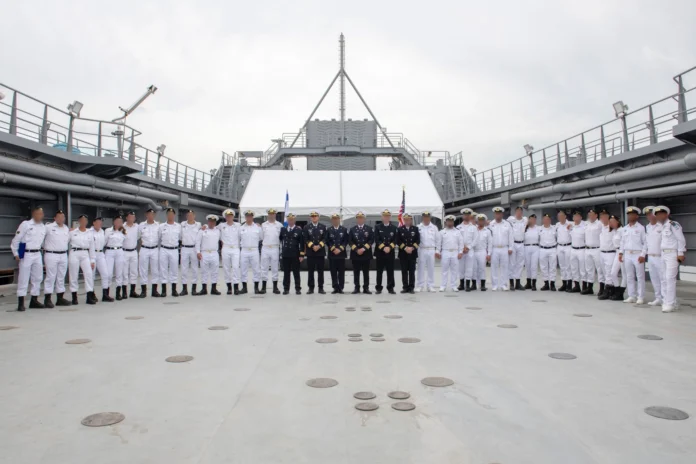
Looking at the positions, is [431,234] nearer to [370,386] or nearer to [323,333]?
[323,333]

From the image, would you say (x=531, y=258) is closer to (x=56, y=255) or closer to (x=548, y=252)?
(x=548, y=252)

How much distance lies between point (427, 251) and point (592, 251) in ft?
9.64

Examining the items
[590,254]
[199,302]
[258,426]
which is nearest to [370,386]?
[258,426]

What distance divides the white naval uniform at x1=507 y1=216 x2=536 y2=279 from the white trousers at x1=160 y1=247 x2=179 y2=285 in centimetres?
654

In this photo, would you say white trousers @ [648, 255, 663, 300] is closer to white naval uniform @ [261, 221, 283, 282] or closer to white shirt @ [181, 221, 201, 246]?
white naval uniform @ [261, 221, 283, 282]

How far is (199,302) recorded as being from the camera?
768 centimetres

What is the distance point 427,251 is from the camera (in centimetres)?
898

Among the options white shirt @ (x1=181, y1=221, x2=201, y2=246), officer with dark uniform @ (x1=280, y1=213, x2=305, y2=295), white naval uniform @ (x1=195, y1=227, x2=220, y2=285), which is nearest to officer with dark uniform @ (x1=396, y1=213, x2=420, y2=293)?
officer with dark uniform @ (x1=280, y1=213, x2=305, y2=295)

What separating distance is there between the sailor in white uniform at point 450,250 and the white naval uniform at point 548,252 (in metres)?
1.63

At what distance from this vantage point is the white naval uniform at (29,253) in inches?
272

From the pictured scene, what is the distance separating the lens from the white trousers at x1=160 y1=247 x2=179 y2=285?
8.51 meters

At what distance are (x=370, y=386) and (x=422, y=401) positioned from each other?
44 cm

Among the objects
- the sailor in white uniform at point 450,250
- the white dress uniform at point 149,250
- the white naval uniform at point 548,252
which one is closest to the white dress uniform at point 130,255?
the white dress uniform at point 149,250

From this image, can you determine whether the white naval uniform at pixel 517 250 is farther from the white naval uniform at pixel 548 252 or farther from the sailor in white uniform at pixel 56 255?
the sailor in white uniform at pixel 56 255
